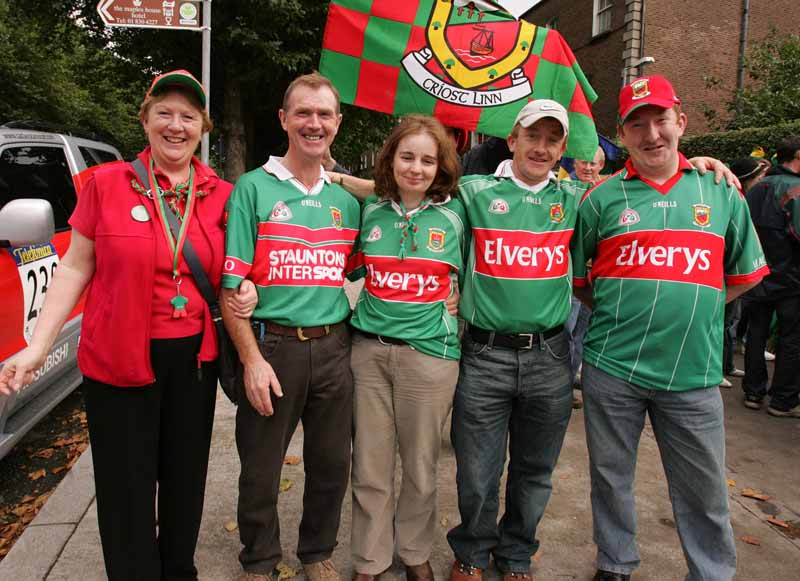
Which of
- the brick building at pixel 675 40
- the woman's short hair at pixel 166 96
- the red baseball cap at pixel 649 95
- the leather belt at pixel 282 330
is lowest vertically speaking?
the leather belt at pixel 282 330

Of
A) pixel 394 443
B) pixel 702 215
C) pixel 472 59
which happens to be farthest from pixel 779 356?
pixel 394 443

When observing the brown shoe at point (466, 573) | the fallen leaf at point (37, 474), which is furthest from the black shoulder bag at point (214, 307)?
the fallen leaf at point (37, 474)

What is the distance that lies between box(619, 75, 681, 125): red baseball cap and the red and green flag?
949 mm

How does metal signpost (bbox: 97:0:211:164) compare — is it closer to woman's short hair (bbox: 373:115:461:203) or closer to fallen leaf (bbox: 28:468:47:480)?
woman's short hair (bbox: 373:115:461:203)

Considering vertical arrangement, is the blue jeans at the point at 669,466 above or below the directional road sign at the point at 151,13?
below

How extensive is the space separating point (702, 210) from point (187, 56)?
40.2ft

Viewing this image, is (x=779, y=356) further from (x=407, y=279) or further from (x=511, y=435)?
(x=407, y=279)

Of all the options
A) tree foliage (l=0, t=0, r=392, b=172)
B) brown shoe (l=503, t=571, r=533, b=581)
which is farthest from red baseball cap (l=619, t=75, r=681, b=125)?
tree foliage (l=0, t=0, r=392, b=172)

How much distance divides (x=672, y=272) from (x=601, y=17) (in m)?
19.9

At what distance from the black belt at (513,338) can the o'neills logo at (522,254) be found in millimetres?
240

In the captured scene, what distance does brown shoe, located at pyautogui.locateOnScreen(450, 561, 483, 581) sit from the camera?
2598 millimetres

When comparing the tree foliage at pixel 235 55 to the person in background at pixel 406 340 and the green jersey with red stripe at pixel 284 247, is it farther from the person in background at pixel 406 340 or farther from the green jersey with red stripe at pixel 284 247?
the person in background at pixel 406 340

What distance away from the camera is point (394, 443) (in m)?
2.54

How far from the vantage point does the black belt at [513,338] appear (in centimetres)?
243
